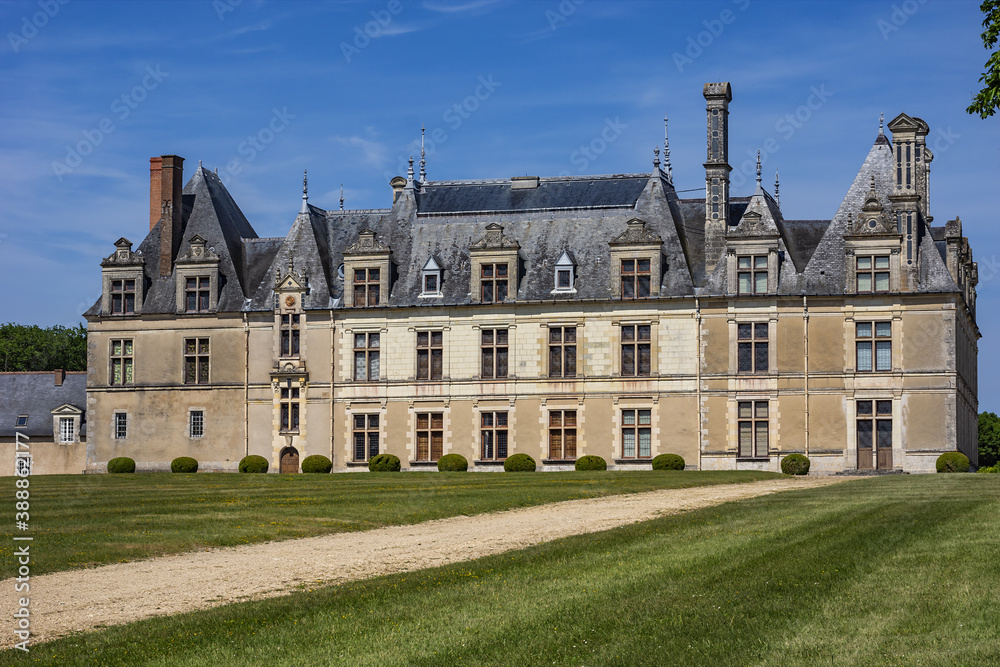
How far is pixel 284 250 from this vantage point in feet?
188

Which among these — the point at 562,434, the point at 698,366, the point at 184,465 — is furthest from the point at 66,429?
the point at 698,366

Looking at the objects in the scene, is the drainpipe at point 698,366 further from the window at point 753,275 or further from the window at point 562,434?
the window at point 562,434

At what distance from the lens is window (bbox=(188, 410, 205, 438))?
5647 centimetres

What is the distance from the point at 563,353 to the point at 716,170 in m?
9.81

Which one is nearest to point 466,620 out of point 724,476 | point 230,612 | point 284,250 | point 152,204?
point 230,612

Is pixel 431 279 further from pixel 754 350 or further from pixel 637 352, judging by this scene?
pixel 754 350

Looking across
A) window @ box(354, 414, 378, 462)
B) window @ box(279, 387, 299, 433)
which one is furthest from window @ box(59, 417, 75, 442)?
window @ box(354, 414, 378, 462)

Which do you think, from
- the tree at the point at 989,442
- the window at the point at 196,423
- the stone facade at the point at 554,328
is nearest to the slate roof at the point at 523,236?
the stone facade at the point at 554,328

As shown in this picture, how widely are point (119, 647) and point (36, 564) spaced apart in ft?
19.8

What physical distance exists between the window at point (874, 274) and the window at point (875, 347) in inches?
54.9

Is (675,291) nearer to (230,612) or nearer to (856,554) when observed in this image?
(856,554)

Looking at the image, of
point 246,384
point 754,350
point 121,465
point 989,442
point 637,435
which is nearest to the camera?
point 754,350

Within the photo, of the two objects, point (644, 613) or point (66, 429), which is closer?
point (644, 613)

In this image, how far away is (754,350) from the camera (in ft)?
169
